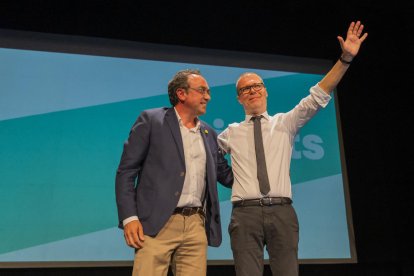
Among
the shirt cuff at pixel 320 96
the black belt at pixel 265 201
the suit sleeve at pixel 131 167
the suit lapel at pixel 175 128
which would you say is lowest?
the black belt at pixel 265 201

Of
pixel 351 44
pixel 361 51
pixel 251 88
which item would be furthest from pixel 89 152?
pixel 361 51

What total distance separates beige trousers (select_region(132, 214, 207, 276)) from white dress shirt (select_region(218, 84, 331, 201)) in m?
→ 0.35

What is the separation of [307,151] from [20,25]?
272 cm

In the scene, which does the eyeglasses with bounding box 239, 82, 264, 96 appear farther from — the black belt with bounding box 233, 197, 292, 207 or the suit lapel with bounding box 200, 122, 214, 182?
the black belt with bounding box 233, 197, 292, 207

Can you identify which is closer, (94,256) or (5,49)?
(94,256)

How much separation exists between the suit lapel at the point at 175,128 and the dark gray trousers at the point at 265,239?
43cm

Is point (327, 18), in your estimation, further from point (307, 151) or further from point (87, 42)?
point (87, 42)

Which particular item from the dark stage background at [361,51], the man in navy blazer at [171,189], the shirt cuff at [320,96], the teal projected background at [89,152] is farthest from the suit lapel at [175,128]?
the dark stage background at [361,51]

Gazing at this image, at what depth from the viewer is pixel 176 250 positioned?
1.72 metres

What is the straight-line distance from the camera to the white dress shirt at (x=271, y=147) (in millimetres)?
1985

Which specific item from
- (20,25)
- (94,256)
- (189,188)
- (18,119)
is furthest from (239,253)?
(20,25)

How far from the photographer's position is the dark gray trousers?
1.83 meters

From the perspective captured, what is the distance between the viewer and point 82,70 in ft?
11.4

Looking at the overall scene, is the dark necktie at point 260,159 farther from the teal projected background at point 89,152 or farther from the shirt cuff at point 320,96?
the teal projected background at point 89,152
